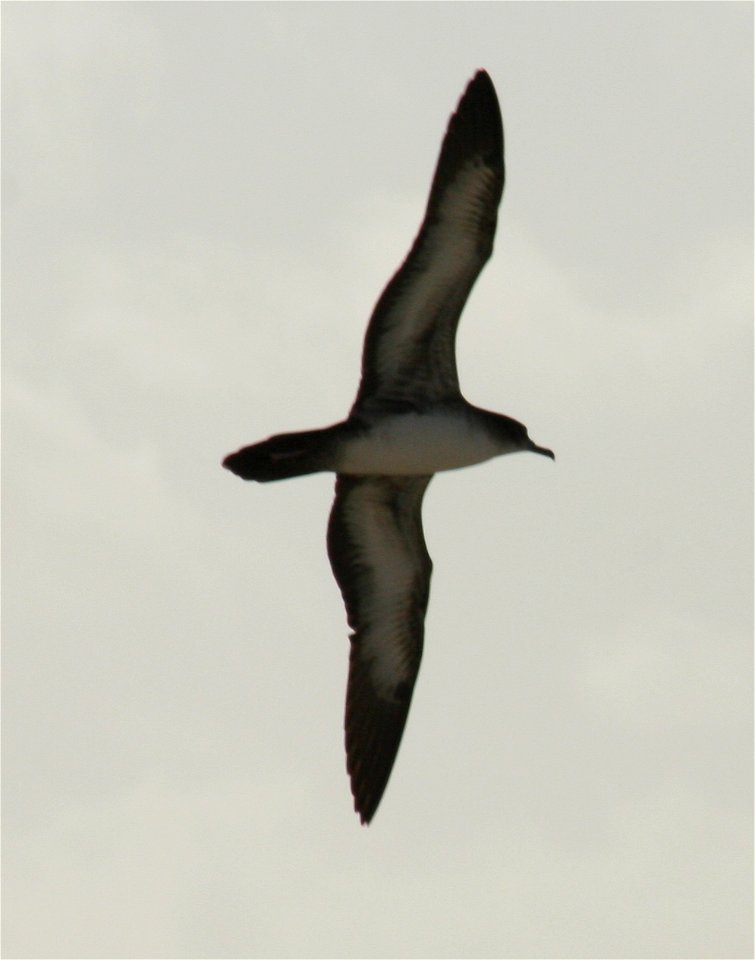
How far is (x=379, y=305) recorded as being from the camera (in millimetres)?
15094

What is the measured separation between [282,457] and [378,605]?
226 centimetres

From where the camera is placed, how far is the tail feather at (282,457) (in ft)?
48.5

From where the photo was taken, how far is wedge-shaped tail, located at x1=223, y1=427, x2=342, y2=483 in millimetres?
14805

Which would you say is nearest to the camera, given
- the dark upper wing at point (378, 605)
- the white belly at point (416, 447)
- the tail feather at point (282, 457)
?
the tail feather at point (282, 457)

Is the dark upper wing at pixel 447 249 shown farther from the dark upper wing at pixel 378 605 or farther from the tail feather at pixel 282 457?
the dark upper wing at pixel 378 605

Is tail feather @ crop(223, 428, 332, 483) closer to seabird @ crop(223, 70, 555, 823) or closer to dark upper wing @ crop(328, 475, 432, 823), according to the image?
seabird @ crop(223, 70, 555, 823)

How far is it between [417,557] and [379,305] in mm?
2375

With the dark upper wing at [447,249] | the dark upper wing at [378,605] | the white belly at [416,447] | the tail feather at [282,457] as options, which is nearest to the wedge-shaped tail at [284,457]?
the tail feather at [282,457]

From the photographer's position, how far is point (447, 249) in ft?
49.0

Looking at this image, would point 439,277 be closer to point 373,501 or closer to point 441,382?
point 441,382

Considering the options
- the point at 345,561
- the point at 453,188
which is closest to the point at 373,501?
the point at 345,561

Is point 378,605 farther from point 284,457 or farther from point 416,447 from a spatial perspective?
point 284,457

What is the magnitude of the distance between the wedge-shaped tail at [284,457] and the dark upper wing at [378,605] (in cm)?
117

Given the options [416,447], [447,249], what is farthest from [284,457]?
[447,249]
